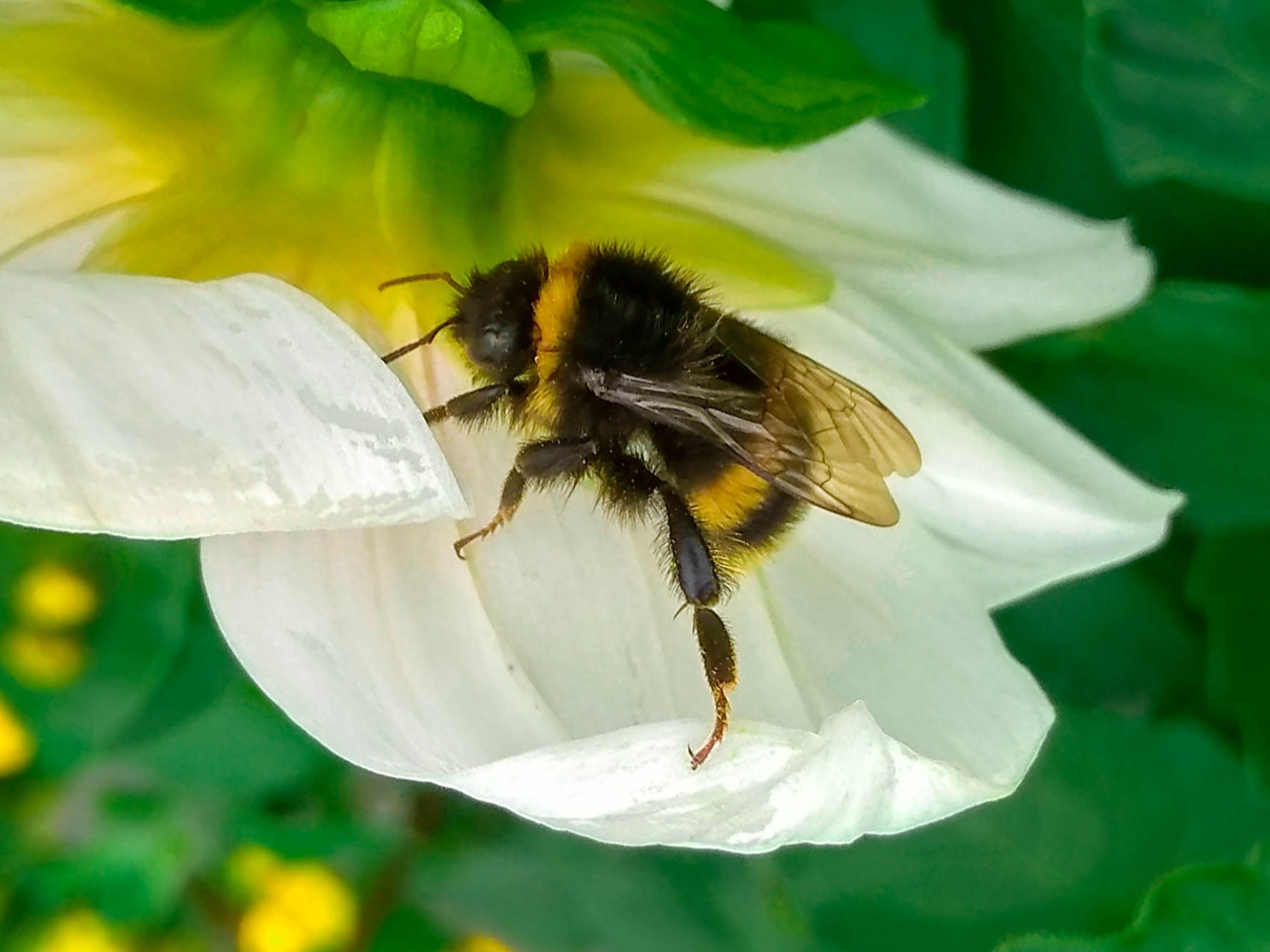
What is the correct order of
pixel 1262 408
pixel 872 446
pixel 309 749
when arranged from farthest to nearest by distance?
pixel 309 749 < pixel 1262 408 < pixel 872 446

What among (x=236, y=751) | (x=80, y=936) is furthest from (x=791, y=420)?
(x=80, y=936)

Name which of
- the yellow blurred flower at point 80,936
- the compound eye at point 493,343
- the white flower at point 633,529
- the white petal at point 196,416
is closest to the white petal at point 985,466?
the white flower at point 633,529

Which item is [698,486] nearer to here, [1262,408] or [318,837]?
[1262,408]

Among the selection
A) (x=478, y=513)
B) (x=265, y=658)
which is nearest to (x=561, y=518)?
(x=478, y=513)

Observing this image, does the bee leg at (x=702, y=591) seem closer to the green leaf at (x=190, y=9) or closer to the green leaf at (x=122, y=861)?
the green leaf at (x=190, y=9)

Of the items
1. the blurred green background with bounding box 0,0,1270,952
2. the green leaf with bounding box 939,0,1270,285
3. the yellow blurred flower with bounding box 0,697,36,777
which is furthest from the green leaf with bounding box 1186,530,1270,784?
the yellow blurred flower with bounding box 0,697,36,777

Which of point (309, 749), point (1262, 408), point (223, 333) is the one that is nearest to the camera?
point (223, 333)
